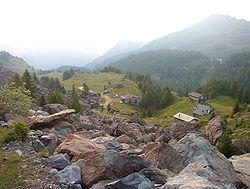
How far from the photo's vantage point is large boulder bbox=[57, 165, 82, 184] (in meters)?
12.9

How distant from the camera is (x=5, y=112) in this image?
2783 centimetres

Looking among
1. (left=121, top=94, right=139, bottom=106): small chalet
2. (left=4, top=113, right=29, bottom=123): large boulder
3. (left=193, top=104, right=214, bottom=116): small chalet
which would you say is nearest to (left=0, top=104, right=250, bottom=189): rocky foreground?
(left=4, top=113, right=29, bottom=123): large boulder

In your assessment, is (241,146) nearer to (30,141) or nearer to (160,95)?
(30,141)

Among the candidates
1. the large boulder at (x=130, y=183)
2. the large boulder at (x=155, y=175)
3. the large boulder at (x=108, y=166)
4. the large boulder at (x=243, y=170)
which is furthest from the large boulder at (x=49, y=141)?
the large boulder at (x=243, y=170)

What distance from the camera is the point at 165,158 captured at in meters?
16.1

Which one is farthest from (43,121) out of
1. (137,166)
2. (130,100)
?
(130,100)

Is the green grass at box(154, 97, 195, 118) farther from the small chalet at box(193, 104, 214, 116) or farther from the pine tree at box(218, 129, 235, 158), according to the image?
the pine tree at box(218, 129, 235, 158)

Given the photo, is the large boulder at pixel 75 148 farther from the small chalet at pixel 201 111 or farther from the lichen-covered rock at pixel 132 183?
the small chalet at pixel 201 111

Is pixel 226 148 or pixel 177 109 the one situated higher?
pixel 226 148

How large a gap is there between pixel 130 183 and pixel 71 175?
385 cm

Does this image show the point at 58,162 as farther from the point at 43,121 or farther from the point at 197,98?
the point at 197,98

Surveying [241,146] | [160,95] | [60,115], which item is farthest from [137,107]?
[60,115]

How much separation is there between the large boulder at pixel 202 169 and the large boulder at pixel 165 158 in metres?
0.73

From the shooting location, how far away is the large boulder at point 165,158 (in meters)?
15.7
